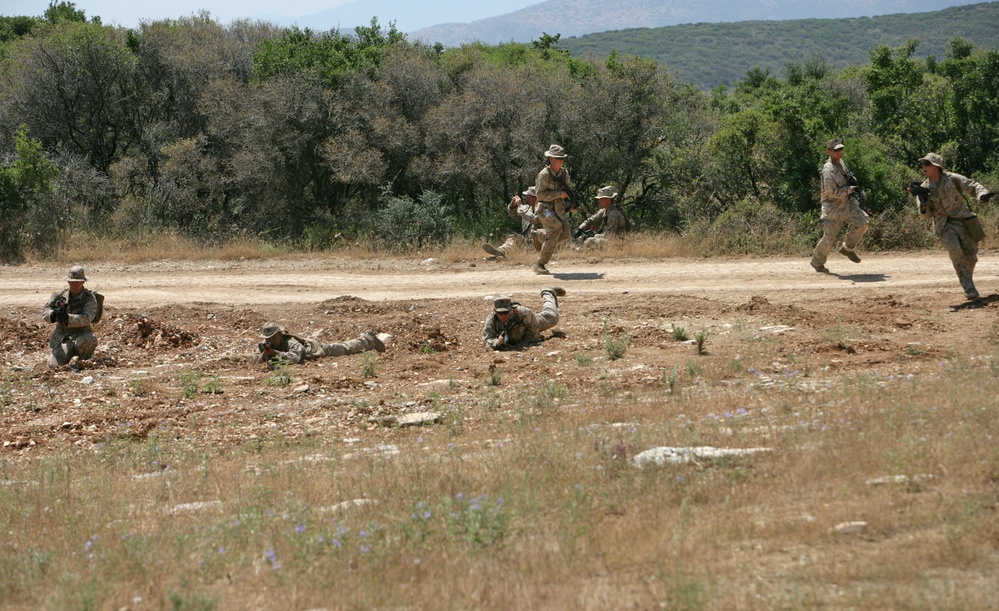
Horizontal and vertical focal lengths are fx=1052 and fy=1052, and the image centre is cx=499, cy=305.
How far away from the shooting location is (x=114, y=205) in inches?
940

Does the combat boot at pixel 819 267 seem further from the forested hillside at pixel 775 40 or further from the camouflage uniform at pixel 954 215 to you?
the forested hillside at pixel 775 40

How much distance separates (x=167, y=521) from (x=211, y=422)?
3179 millimetres

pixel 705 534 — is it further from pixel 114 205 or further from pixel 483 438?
pixel 114 205

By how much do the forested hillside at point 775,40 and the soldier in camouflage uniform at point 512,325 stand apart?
105 metres

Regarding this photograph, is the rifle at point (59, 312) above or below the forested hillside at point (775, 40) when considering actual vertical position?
below

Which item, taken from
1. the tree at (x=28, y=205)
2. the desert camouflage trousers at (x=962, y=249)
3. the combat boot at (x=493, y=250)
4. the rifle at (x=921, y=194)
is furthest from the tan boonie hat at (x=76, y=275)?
the desert camouflage trousers at (x=962, y=249)

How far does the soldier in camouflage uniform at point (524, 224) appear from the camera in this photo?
18.5 metres

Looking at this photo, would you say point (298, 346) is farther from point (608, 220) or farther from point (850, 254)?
A: point (608, 220)

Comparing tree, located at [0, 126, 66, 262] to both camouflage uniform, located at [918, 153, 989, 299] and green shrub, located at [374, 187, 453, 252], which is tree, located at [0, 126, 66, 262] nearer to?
green shrub, located at [374, 187, 453, 252]

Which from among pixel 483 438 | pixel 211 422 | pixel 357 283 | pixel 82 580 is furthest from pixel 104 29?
pixel 82 580

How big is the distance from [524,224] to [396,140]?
467 centimetres

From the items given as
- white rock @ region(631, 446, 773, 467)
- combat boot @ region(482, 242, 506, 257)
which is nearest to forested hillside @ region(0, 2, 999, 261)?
combat boot @ region(482, 242, 506, 257)

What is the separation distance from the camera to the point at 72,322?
13.1m

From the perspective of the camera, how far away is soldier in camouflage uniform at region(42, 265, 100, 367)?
13.1 metres
